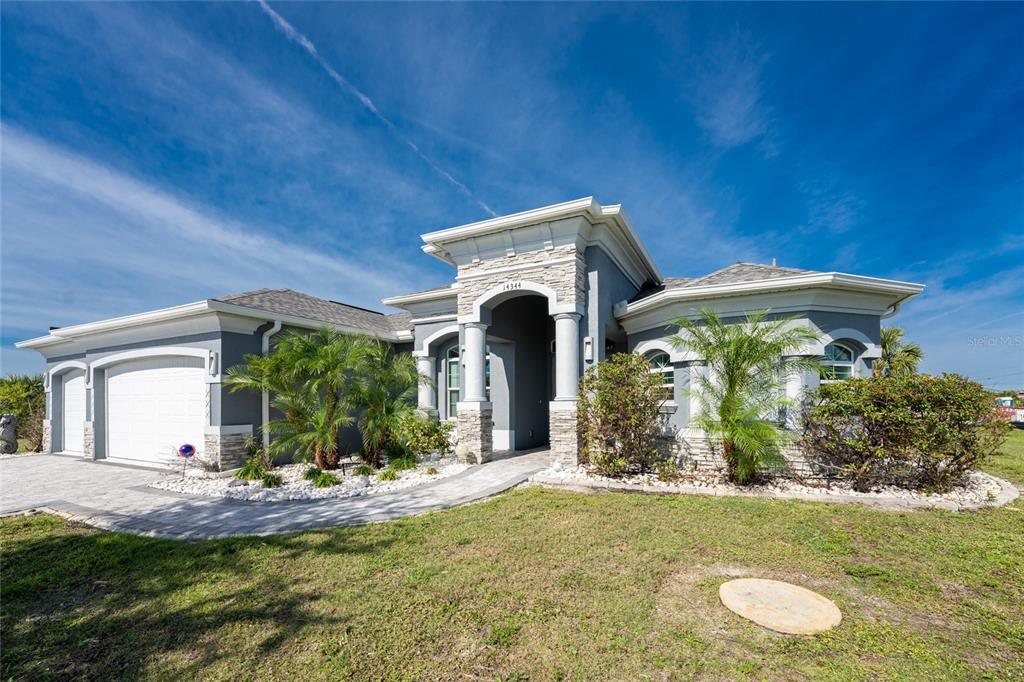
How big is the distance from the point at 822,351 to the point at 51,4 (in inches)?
627

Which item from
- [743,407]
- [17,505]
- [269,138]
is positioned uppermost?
[269,138]

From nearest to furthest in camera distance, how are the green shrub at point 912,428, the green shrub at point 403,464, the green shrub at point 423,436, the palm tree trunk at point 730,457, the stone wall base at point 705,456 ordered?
the green shrub at point 912,428 < the palm tree trunk at point 730,457 < the stone wall base at point 705,456 < the green shrub at point 403,464 < the green shrub at point 423,436

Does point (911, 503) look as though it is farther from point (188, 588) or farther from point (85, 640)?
point (85, 640)

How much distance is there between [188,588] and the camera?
180 inches

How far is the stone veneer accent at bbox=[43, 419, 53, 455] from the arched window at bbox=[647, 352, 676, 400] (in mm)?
22464

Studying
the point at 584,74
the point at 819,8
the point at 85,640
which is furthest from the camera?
the point at 584,74

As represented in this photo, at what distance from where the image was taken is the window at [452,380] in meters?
14.5

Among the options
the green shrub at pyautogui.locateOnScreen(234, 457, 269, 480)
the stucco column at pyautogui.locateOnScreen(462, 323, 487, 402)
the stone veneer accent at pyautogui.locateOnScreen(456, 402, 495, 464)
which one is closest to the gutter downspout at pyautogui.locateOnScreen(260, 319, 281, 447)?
the green shrub at pyautogui.locateOnScreen(234, 457, 269, 480)

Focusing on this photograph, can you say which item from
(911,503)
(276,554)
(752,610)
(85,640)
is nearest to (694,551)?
(752,610)

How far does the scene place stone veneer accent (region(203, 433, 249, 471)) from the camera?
10.9 meters

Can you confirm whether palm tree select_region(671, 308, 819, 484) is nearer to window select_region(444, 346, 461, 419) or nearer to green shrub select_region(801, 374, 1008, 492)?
green shrub select_region(801, 374, 1008, 492)

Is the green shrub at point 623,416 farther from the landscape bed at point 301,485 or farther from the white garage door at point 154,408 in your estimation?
the white garage door at point 154,408

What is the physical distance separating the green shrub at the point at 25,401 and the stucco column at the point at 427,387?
17174 mm

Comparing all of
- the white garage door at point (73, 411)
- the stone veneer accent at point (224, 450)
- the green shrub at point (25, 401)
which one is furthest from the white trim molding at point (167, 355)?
the green shrub at point (25, 401)
